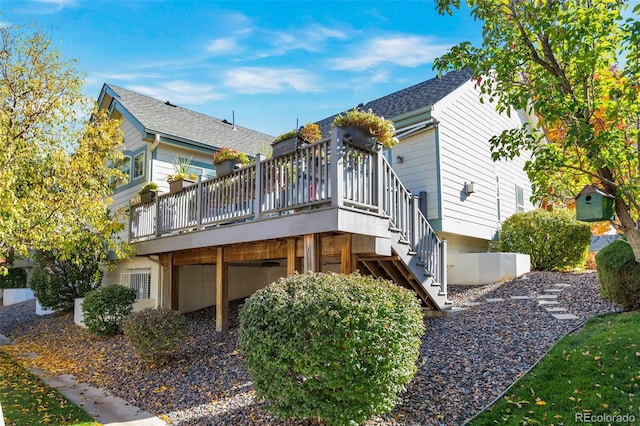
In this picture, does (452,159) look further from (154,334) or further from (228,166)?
(154,334)

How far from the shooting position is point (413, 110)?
10.7 metres

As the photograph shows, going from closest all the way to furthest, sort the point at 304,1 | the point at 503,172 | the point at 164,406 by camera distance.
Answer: the point at 164,406 < the point at 304,1 < the point at 503,172

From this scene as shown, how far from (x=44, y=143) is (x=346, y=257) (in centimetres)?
671

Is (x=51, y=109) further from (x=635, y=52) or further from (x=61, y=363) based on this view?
(x=635, y=52)

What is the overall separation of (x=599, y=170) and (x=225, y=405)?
550 centimetres

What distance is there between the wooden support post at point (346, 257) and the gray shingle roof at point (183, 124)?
748 cm

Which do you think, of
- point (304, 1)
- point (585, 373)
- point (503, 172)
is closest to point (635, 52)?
point (585, 373)

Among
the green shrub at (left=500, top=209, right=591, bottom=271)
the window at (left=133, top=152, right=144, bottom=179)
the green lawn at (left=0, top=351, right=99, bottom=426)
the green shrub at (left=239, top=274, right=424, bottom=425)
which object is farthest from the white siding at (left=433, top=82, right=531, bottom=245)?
the window at (left=133, top=152, right=144, bottom=179)

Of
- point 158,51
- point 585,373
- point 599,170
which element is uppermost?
point 158,51

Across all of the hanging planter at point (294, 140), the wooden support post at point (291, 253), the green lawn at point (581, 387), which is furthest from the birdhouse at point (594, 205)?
the wooden support post at point (291, 253)

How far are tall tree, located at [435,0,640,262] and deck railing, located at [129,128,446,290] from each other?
171 centimetres

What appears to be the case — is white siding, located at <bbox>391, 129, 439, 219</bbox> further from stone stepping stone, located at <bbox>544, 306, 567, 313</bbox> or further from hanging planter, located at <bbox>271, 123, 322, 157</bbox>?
hanging planter, located at <bbox>271, 123, 322, 157</bbox>

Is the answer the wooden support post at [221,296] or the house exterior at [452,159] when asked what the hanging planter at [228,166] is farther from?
the house exterior at [452,159]

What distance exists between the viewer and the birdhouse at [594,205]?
5.70 metres
